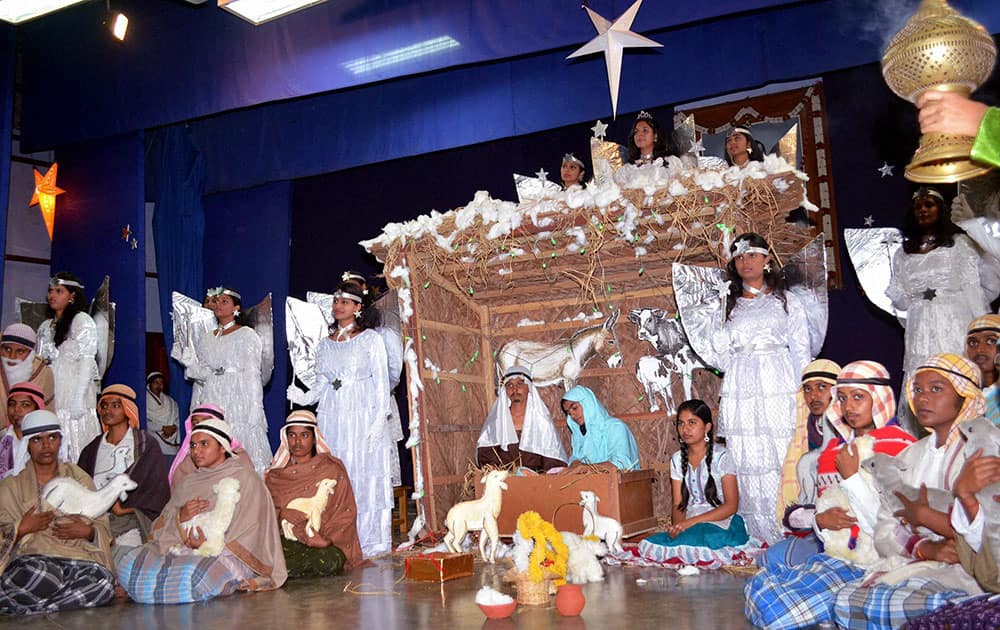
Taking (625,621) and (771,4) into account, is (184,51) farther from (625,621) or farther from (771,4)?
(625,621)

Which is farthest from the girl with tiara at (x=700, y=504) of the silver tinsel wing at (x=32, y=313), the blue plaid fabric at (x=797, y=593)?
the silver tinsel wing at (x=32, y=313)

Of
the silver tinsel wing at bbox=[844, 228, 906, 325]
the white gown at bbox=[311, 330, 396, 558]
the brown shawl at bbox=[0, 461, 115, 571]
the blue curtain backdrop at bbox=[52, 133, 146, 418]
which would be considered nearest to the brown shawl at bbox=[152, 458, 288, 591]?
the brown shawl at bbox=[0, 461, 115, 571]

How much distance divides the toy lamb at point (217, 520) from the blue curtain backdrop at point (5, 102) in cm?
416

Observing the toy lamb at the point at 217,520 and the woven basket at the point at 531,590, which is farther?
the toy lamb at the point at 217,520

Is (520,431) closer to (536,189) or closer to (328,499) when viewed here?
(328,499)

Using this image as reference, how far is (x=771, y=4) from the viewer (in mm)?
6332

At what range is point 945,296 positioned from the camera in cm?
615

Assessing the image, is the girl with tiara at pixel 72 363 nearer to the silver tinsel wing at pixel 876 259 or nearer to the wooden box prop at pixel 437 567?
the wooden box prop at pixel 437 567

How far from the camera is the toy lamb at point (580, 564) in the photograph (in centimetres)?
500

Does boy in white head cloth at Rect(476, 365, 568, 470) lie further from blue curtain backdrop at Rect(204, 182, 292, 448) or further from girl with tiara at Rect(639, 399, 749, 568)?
blue curtain backdrop at Rect(204, 182, 292, 448)

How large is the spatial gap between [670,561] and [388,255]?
3087 mm

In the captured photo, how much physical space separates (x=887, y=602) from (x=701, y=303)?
10.9ft

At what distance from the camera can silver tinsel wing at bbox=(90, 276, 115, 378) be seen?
8.23 meters

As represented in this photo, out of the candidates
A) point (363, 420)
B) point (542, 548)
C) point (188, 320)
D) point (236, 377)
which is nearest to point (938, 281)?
point (542, 548)
